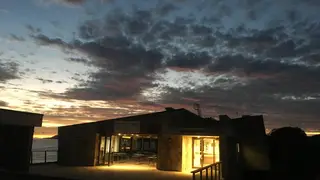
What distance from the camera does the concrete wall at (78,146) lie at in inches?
834

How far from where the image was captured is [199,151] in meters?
19.3

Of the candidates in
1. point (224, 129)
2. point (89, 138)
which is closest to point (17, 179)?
point (89, 138)

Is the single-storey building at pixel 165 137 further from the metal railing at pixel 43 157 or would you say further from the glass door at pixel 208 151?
the metal railing at pixel 43 157

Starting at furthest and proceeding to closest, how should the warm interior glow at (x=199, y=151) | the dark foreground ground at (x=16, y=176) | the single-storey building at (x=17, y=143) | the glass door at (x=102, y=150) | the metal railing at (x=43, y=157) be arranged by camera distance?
the glass door at (x=102, y=150) < the metal railing at (x=43, y=157) < the warm interior glow at (x=199, y=151) < the single-storey building at (x=17, y=143) < the dark foreground ground at (x=16, y=176)

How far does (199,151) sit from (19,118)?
10506 millimetres

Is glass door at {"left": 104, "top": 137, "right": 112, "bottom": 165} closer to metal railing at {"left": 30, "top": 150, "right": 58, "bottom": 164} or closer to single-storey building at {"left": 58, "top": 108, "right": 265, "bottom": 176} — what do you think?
single-storey building at {"left": 58, "top": 108, "right": 265, "bottom": 176}

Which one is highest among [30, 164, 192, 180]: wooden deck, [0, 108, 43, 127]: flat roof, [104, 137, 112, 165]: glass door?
[0, 108, 43, 127]: flat roof

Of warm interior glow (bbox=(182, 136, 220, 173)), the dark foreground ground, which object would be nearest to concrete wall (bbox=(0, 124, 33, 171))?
the dark foreground ground

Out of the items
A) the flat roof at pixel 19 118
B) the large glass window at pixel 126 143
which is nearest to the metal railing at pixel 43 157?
the flat roof at pixel 19 118

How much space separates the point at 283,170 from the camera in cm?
2306

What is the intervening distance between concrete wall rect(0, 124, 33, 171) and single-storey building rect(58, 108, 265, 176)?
18.5ft

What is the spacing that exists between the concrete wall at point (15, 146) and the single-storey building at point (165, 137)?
565 cm

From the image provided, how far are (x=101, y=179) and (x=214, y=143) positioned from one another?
8395mm

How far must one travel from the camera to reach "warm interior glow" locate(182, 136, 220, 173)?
1900cm
